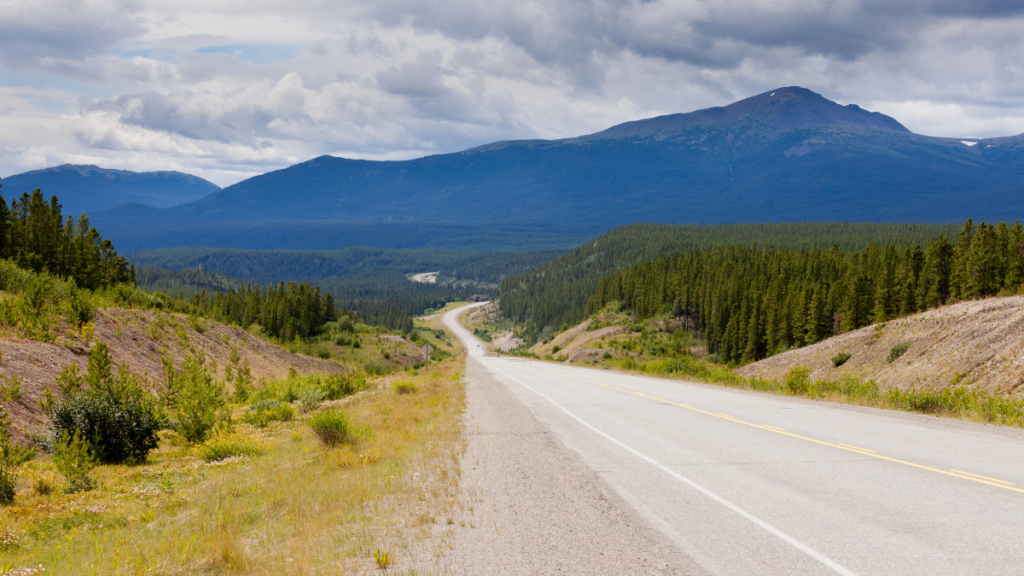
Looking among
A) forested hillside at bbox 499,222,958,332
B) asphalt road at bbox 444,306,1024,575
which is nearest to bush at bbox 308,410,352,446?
asphalt road at bbox 444,306,1024,575

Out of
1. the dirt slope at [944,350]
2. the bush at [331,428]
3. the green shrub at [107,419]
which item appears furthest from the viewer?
the dirt slope at [944,350]

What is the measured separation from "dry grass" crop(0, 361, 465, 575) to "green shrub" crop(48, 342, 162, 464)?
63 centimetres

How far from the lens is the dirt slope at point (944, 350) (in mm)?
21828

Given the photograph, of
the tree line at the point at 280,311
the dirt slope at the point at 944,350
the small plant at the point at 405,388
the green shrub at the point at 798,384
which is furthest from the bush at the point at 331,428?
the tree line at the point at 280,311

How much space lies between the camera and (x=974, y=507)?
296 inches

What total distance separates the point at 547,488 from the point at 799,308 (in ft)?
244

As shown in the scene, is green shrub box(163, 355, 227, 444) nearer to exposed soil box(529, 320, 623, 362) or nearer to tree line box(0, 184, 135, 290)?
tree line box(0, 184, 135, 290)

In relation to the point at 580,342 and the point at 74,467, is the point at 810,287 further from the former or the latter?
the point at 74,467

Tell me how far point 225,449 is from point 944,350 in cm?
2890

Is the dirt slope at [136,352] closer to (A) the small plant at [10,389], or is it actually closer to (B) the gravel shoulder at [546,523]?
(A) the small plant at [10,389]

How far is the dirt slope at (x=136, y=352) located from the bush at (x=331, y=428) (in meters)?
6.32

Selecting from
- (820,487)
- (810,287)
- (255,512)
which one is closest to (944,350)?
(820,487)

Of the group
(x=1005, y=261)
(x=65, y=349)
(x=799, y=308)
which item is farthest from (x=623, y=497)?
(x=799, y=308)

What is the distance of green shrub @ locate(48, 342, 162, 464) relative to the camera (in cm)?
1284
